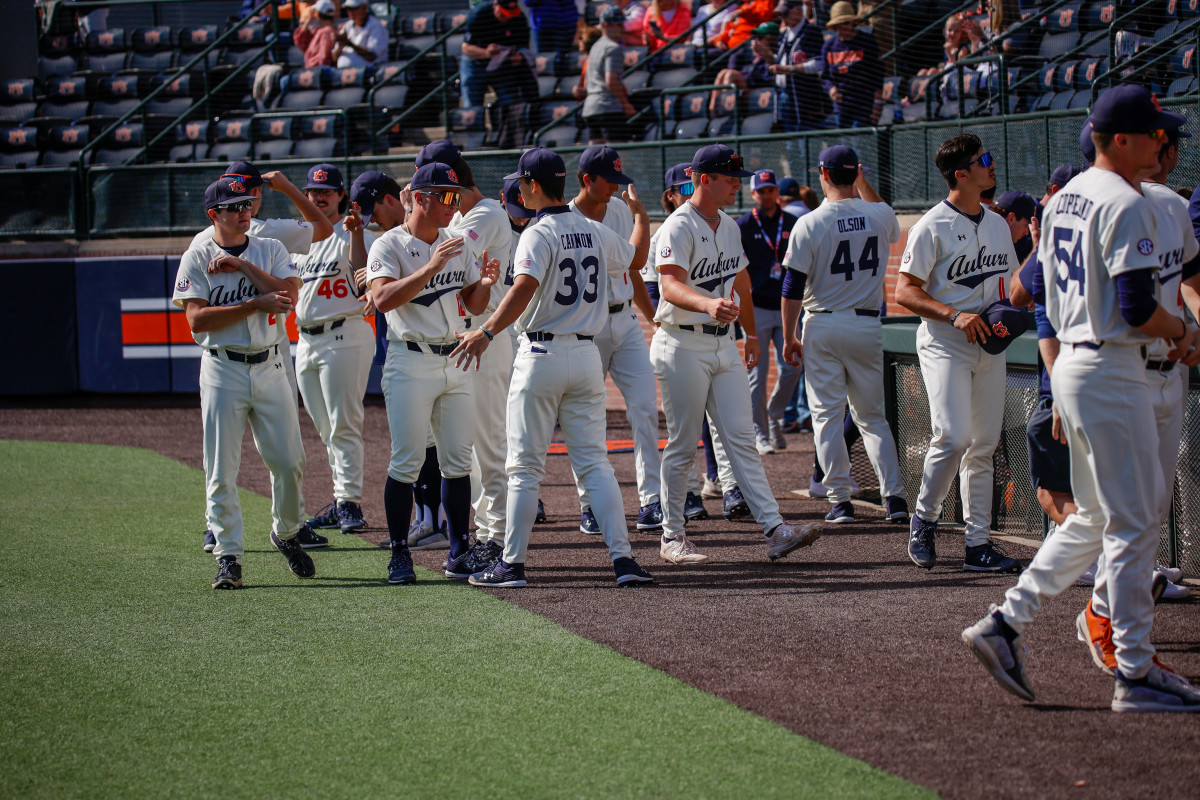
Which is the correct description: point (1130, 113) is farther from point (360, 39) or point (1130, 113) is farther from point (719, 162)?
point (360, 39)

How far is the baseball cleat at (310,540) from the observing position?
7.03m

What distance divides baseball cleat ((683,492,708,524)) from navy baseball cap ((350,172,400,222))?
2.59m

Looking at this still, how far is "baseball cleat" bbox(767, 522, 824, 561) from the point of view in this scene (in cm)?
608

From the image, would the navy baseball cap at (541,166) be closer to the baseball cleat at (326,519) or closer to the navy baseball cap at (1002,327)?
the navy baseball cap at (1002,327)

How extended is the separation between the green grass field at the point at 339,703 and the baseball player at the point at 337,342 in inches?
44.3

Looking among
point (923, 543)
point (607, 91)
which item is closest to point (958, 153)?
point (923, 543)

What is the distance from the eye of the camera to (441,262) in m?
5.75

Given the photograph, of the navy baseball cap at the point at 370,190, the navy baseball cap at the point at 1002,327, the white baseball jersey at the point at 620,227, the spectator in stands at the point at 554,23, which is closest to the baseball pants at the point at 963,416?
the navy baseball cap at the point at 1002,327

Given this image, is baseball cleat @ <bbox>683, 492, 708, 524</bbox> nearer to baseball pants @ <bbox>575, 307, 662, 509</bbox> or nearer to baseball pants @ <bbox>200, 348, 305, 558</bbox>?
baseball pants @ <bbox>575, 307, 662, 509</bbox>

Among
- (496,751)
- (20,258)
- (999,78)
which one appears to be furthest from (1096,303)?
(20,258)

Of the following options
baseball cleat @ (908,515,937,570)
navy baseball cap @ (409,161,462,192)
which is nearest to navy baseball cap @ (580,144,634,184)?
navy baseball cap @ (409,161,462,192)

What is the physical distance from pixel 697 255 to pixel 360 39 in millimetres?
11858

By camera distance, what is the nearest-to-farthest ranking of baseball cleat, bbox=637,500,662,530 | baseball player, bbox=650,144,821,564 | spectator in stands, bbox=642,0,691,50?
baseball player, bbox=650,144,821,564
baseball cleat, bbox=637,500,662,530
spectator in stands, bbox=642,0,691,50

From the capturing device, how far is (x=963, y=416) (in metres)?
5.81
